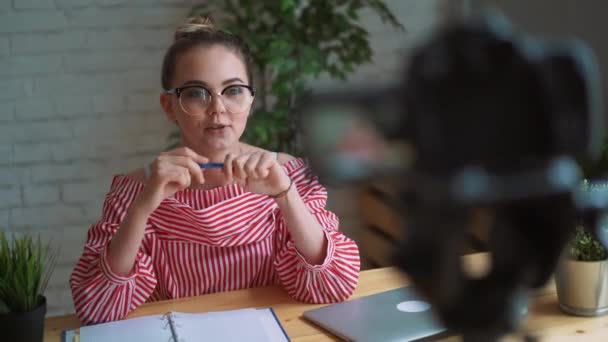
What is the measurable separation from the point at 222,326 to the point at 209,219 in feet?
1.04

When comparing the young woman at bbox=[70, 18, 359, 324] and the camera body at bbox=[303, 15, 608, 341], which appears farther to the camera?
the young woman at bbox=[70, 18, 359, 324]

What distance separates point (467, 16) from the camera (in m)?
0.35

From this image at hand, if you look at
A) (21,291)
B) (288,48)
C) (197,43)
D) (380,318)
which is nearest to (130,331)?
(21,291)

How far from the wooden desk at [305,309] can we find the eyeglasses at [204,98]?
34cm

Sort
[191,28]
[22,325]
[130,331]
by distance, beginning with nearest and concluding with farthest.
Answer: [22,325] → [130,331] → [191,28]

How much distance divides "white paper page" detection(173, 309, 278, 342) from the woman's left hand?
227 millimetres

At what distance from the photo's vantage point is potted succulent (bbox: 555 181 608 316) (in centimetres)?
110

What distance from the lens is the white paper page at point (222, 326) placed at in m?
1.07

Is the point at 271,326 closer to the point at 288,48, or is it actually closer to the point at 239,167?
the point at 239,167

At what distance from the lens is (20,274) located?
40.4 inches

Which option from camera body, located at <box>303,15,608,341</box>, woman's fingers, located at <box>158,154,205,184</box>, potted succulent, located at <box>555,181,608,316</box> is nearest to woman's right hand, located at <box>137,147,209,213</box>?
woman's fingers, located at <box>158,154,205,184</box>

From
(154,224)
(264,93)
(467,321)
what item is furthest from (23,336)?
(264,93)

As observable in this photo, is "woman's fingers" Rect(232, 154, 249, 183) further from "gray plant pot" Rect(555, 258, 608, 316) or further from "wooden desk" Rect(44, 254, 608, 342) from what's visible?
"gray plant pot" Rect(555, 258, 608, 316)

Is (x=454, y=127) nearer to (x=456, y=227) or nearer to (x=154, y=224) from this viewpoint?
(x=456, y=227)
